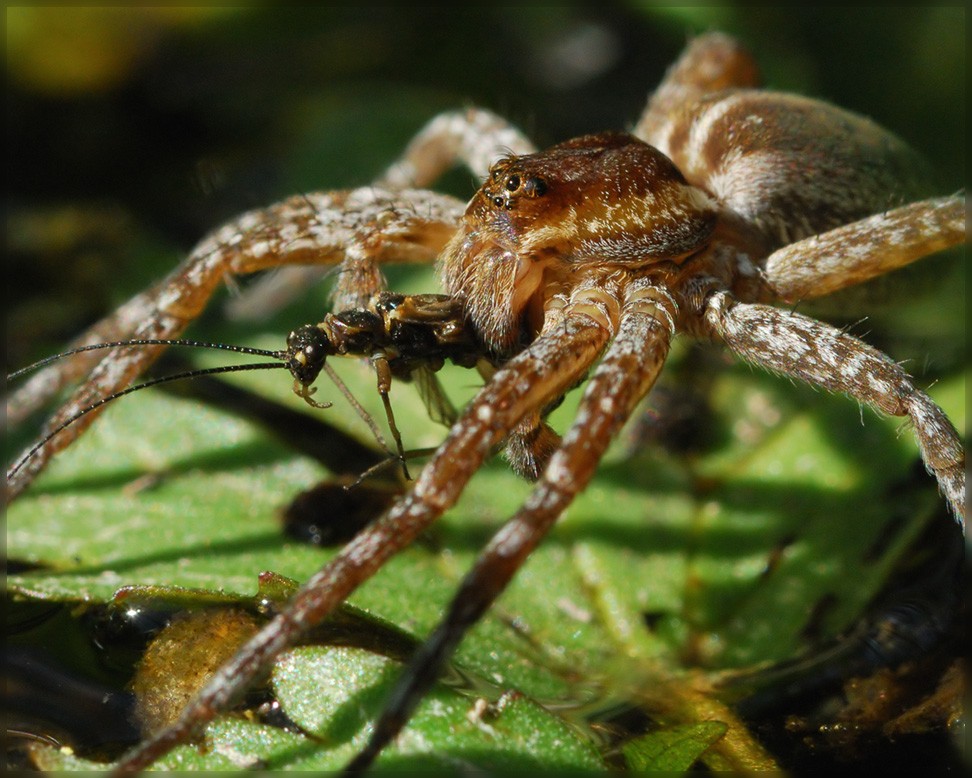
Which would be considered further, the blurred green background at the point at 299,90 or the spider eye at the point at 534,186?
the blurred green background at the point at 299,90

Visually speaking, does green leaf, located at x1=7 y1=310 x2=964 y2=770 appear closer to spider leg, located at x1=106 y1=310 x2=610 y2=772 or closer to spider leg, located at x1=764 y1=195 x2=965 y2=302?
spider leg, located at x1=106 y1=310 x2=610 y2=772

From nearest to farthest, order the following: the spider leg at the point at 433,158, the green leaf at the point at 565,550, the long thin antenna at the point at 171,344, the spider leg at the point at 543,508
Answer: the spider leg at the point at 543,508, the green leaf at the point at 565,550, the long thin antenna at the point at 171,344, the spider leg at the point at 433,158

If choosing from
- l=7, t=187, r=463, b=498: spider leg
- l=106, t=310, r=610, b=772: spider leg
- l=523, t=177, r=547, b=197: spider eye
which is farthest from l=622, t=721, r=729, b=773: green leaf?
l=7, t=187, r=463, b=498: spider leg

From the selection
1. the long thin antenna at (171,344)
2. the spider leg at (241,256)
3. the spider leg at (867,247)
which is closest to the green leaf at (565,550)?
A: the spider leg at (241,256)

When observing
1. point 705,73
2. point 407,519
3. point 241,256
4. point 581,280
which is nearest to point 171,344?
point 241,256

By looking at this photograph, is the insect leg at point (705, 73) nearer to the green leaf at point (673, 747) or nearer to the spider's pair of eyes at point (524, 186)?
the spider's pair of eyes at point (524, 186)

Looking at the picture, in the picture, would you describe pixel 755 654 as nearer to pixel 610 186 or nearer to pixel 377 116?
pixel 610 186

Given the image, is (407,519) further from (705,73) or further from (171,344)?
(705,73)
